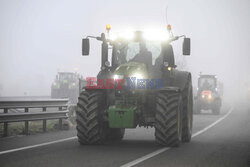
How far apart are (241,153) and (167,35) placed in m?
3.89

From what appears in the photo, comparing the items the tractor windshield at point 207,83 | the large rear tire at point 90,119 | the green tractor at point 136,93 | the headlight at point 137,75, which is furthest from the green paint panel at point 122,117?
the tractor windshield at point 207,83

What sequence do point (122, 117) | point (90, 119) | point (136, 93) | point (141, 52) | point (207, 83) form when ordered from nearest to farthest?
point (122, 117)
point (90, 119)
point (136, 93)
point (141, 52)
point (207, 83)

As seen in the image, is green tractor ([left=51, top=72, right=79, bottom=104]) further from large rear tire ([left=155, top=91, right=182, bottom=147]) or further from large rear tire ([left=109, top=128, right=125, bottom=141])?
large rear tire ([left=155, top=91, right=182, bottom=147])

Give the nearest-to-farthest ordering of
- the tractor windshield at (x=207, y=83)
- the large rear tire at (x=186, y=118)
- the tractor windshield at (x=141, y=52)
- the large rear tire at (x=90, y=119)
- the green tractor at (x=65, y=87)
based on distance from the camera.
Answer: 1. the large rear tire at (x=90, y=119)
2. the tractor windshield at (x=141, y=52)
3. the large rear tire at (x=186, y=118)
4. the tractor windshield at (x=207, y=83)
5. the green tractor at (x=65, y=87)

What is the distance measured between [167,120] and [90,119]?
1811mm

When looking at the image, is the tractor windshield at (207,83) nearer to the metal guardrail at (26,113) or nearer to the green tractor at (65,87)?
the green tractor at (65,87)

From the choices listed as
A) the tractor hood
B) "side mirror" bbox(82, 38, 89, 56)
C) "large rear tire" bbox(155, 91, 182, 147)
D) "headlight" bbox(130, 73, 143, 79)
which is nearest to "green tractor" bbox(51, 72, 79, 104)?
"side mirror" bbox(82, 38, 89, 56)

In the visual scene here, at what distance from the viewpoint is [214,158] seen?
378 inches

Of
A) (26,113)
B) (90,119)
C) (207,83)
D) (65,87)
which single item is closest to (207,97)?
(207,83)

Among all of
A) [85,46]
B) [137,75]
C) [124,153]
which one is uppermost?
[85,46]

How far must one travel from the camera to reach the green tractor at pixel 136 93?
11.1m

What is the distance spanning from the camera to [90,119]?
11.3 meters

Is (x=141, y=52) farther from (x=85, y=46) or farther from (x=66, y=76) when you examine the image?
(x=66, y=76)

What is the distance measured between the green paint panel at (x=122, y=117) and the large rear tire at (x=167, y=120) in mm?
594
